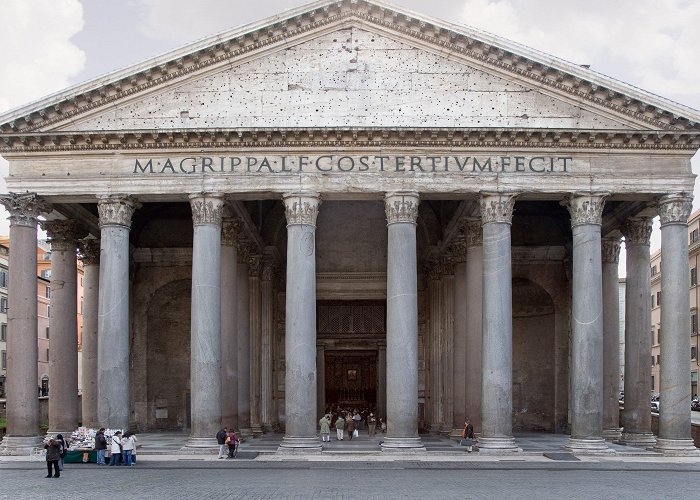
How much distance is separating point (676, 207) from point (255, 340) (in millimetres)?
16222

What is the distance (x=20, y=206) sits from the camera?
27.6 meters

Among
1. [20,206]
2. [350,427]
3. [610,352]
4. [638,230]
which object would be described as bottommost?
[350,427]

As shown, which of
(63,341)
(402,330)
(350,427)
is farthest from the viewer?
(350,427)

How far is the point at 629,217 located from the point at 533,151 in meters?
5.08

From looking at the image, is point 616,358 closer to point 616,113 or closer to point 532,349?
point 532,349

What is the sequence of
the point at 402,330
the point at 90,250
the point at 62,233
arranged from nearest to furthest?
the point at 402,330, the point at 62,233, the point at 90,250

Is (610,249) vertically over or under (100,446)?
over

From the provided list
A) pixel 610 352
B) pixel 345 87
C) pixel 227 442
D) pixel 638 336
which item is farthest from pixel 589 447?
pixel 345 87

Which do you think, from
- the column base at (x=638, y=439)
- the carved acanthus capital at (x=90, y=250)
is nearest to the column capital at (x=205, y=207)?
the carved acanthus capital at (x=90, y=250)

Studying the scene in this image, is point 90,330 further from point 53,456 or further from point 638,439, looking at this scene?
point 638,439

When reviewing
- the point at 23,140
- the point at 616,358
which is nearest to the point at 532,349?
the point at 616,358

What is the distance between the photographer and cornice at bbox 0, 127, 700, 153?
27328mm

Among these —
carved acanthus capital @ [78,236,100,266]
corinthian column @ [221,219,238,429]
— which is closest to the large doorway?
corinthian column @ [221,219,238,429]

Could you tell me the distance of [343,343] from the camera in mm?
38594
